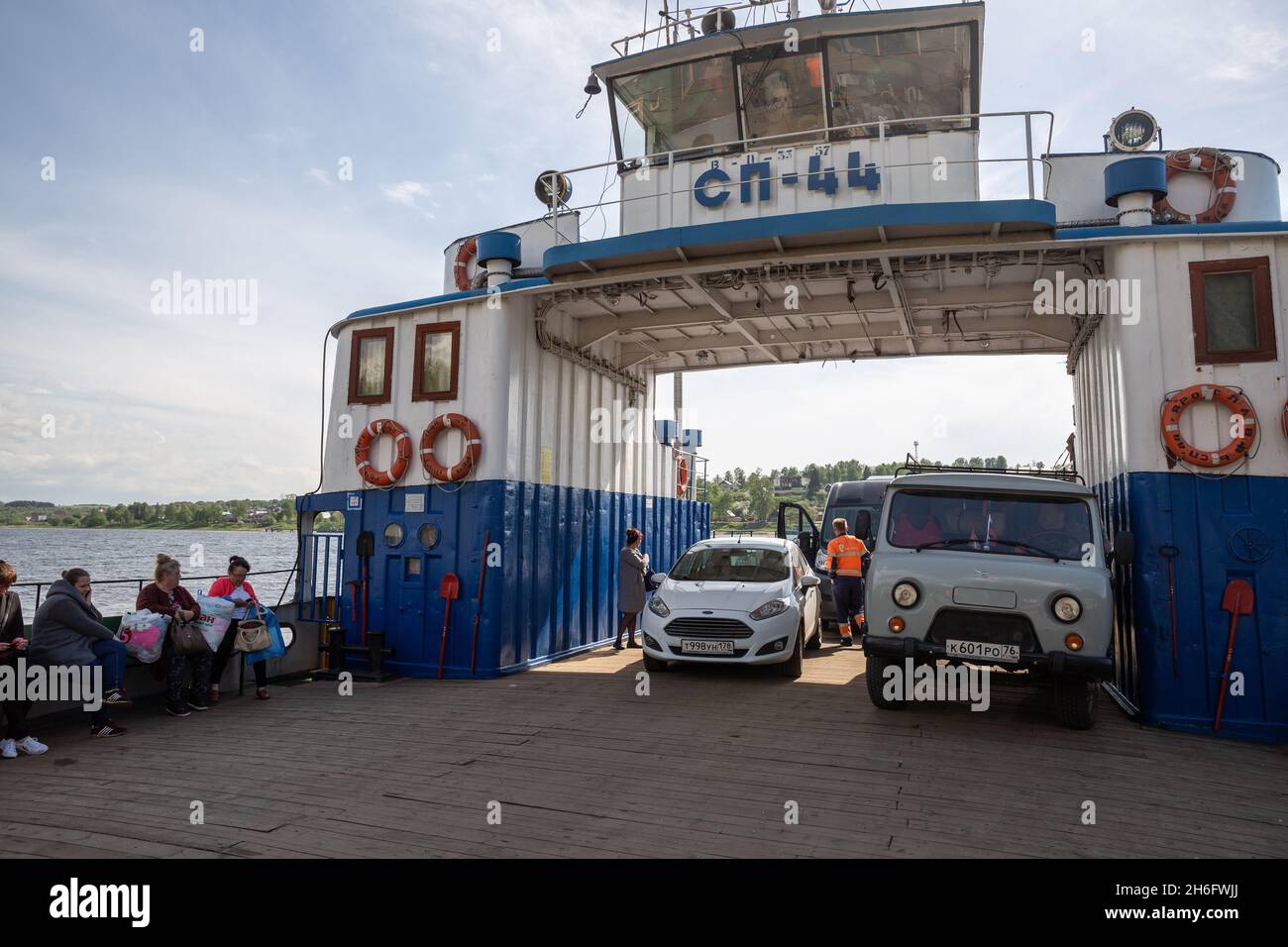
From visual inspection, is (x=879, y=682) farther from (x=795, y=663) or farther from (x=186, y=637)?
(x=186, y=637)

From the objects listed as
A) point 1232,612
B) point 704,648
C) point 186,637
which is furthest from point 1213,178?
point 186,637

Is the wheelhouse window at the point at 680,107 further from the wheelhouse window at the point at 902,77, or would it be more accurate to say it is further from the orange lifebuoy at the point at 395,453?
the orange lifebuoy at the point at 395,453

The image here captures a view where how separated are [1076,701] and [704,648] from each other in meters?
3.85

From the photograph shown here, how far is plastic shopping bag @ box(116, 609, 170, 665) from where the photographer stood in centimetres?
802

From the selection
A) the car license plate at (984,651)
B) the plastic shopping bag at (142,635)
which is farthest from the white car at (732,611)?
the plastic shopping bag at (142,635)

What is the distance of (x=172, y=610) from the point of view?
8.24 metres

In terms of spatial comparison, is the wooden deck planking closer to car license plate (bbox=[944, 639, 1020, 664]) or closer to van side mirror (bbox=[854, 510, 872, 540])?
car license plate (bbox=[944, 639, 1020, 664])

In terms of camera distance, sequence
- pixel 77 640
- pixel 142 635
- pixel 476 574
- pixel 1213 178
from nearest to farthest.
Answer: pixel 77 640 → pixel 142 635 → pixel 1213 178 → pixel 476 574

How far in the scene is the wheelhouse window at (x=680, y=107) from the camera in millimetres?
10820

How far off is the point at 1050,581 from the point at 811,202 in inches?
226

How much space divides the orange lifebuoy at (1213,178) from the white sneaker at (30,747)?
12.5 metres

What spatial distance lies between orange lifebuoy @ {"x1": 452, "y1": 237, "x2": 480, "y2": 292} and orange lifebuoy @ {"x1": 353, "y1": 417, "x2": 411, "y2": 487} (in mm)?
2544
